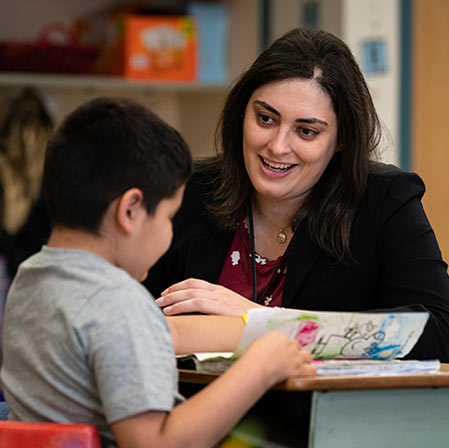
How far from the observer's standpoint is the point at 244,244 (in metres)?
1.88

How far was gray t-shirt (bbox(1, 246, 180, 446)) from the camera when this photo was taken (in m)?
1.01

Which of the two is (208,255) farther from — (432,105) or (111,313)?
(432,105)

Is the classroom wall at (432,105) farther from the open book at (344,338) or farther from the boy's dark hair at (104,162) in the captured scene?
the boy's dark hair at (104,162)

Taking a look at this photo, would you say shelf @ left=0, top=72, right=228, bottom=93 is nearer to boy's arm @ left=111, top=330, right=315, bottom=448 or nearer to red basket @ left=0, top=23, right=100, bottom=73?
red basket @ left=0, top=23, right=100, bottom=73

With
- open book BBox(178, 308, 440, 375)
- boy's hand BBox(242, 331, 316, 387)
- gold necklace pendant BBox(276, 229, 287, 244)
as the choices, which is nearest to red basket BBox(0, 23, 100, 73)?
gold necklace pendant BBox(276, 229, 287, 244)

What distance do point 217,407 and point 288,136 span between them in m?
0.79

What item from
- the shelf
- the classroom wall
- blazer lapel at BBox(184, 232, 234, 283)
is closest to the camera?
blazer lapel at BBox(184, 232, 234, 283)

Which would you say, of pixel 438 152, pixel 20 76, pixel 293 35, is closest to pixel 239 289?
pixel 293 35

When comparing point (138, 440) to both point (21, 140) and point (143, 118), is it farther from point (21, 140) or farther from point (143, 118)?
point (21, 140)

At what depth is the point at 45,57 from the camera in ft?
12.0

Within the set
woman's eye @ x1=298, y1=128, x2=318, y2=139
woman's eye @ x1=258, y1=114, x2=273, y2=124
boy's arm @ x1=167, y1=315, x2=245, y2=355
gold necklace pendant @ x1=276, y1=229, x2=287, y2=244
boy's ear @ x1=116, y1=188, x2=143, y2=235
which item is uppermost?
woman's eye @ x1=258, y1=114, x2=273, y2=124

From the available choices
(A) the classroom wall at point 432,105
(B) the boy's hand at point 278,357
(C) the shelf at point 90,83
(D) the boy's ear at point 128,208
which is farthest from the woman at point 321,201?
(C) the shelf at point 90,83

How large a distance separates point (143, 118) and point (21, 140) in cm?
275

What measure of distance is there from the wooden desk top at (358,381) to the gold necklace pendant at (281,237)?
0.71 metres
